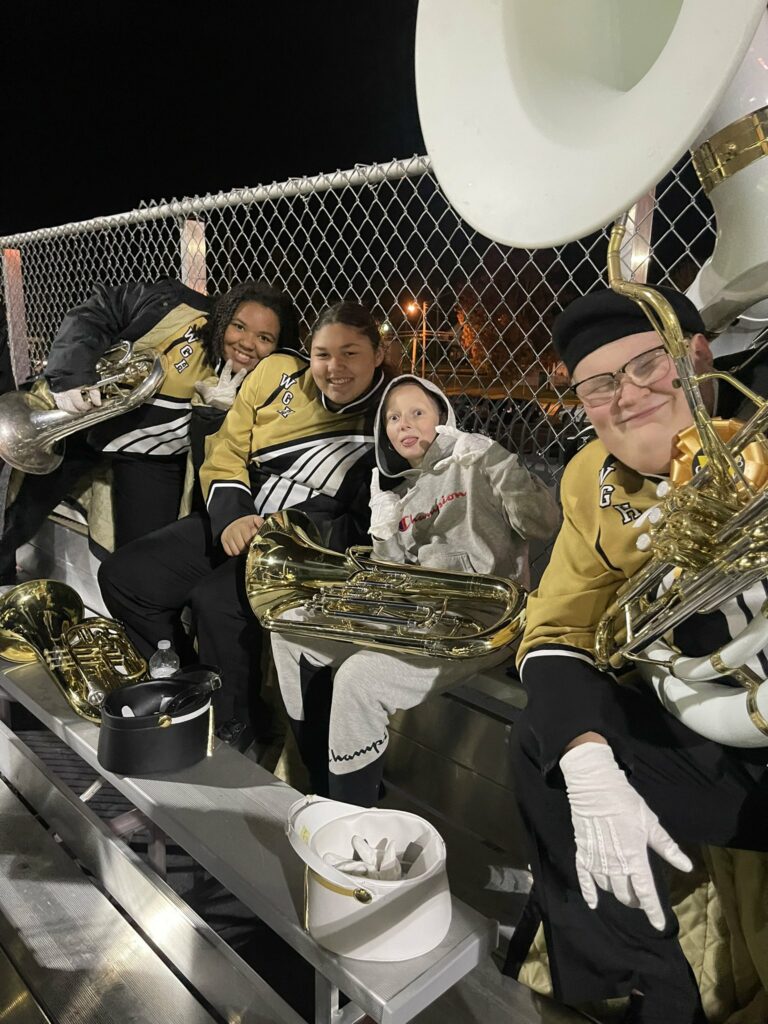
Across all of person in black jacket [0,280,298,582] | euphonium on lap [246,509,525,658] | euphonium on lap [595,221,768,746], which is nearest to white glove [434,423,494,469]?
euphonium on lap [246,509,525,658]

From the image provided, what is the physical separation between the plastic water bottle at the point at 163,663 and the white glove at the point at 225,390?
922mm

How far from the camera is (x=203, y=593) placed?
2.18 m

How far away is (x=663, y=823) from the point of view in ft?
3.79

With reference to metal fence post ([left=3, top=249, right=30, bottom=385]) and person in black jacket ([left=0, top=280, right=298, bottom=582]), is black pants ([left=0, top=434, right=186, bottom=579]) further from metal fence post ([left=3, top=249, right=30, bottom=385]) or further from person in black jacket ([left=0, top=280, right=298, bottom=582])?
metal fence post ([left=3, top=249, right=30, bottom=385])

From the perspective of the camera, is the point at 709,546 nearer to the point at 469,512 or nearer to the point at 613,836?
the point at 613,836

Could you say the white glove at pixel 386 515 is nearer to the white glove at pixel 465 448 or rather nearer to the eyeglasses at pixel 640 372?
the white glove at pixel 465 448

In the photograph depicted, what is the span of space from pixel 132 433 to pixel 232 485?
677 millimetres

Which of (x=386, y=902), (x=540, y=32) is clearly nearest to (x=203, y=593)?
(x=386, y=902)

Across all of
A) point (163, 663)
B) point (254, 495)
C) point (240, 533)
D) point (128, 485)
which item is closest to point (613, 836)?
point (163, 663)

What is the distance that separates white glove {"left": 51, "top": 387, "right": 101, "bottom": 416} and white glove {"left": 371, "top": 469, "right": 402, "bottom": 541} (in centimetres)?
137

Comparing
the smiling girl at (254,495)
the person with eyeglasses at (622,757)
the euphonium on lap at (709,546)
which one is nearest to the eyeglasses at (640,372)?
the person with eyeglasses at (622,757)

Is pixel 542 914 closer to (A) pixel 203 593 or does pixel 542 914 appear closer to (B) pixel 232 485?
(A) pixel 203 593

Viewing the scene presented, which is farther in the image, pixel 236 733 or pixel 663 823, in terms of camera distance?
pixel 236 733

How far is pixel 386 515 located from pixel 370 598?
0.74 feet
